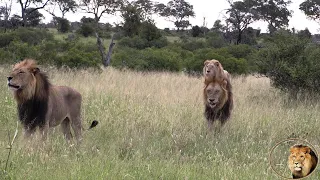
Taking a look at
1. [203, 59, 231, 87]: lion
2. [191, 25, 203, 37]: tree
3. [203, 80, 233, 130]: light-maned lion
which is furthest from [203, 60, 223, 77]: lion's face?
[191, 25, 203, 37]: tree

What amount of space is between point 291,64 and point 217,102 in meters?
6.07

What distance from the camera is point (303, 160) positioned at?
2.37 metres

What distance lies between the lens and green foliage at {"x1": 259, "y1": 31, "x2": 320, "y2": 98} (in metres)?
11.8

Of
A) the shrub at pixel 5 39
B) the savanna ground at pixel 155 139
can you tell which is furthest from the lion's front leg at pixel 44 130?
the shrub at pixel 5 39

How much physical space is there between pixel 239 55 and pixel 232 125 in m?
20.5

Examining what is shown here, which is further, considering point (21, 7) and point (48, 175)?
point (21, 7)

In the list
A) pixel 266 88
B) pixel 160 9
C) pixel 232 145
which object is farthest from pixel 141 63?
pixel 160 9

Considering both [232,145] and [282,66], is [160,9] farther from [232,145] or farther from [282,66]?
[232,145]

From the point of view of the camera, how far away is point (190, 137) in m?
6.41

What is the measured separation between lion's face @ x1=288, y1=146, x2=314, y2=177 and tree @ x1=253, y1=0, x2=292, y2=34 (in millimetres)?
43538

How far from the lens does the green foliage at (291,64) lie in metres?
11.8

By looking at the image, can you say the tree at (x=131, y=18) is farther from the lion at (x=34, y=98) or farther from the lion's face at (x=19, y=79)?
the lion's face at (x=19, y=79)

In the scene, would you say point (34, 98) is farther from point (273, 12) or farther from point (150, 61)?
point (273, 12)

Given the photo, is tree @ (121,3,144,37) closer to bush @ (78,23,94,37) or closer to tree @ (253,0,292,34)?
bush @ (78,23,94,37)
